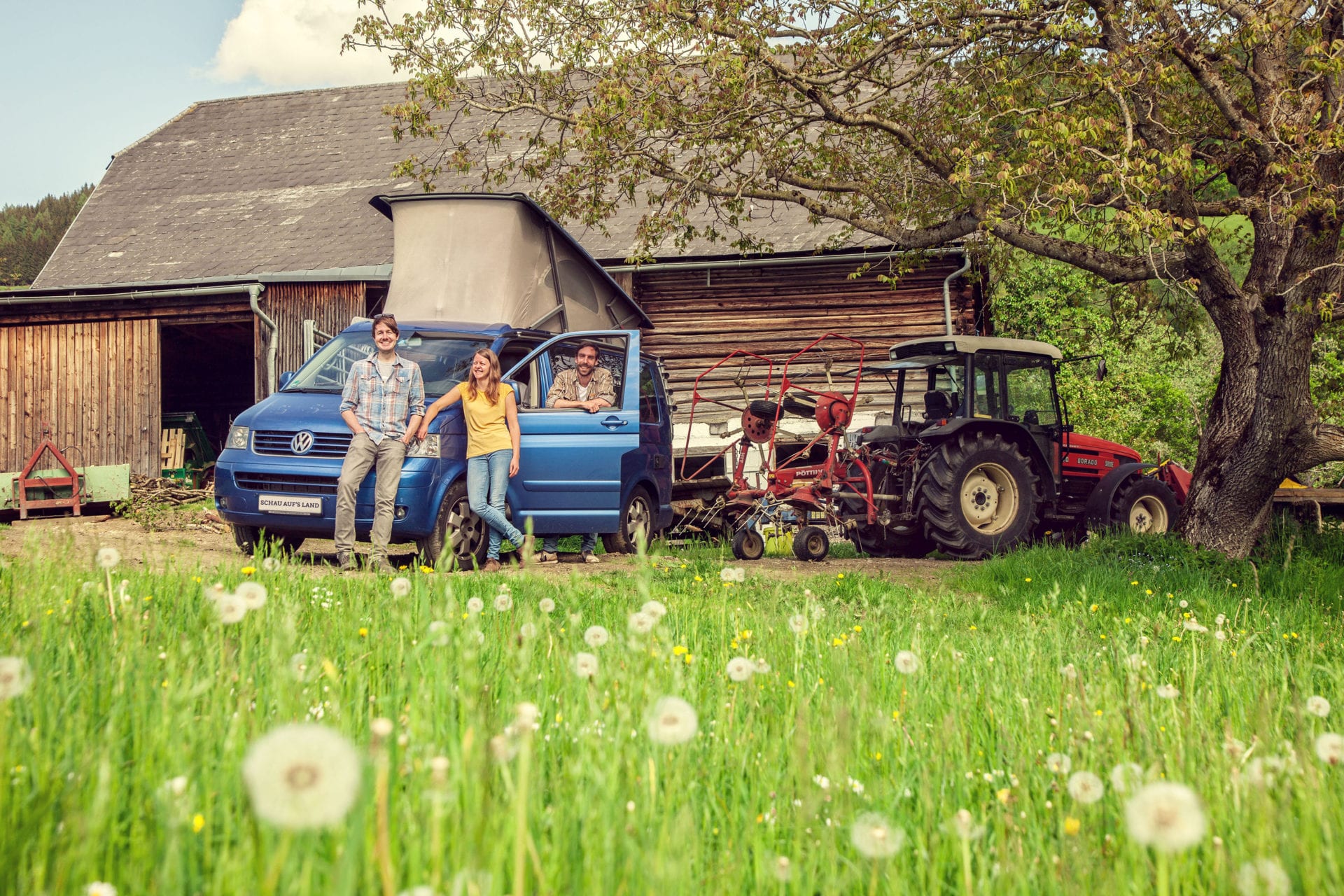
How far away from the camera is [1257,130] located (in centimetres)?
804

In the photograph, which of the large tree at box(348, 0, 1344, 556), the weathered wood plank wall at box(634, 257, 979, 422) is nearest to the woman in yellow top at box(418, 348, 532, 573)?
the large tree at box(348, 0, 1344, 556)

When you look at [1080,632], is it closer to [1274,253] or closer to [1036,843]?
[1036,843]

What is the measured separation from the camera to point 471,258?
375 inches

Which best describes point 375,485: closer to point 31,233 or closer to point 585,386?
point 585,386

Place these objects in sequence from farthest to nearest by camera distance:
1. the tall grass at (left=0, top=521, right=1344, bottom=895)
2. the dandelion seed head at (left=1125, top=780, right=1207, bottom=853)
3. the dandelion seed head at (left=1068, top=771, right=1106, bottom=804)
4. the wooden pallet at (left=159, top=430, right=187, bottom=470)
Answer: the wooden pallet at (left=159, top=430, right=187, bottom=470) → the dandelion seed head at (left=1068, top=771, right=1106, bottom=804) → the tall grass at (left=0, top=521, right=1344, bottom=895) → the dandelion seed head at (left=1125, top=780, right=1207, bottom=853)

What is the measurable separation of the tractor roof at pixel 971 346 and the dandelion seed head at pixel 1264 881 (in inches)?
370

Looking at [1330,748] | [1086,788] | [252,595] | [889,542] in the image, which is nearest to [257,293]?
[889,542]

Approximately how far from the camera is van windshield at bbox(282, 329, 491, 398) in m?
8.52

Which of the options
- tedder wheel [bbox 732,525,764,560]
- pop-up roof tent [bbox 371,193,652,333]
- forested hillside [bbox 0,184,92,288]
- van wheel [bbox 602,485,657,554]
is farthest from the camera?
forested hillside [bbox 0,184,92,288]

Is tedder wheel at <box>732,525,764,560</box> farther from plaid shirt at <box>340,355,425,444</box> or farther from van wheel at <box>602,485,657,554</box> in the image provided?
plaid shirt at <box>340,355,425,444</box>

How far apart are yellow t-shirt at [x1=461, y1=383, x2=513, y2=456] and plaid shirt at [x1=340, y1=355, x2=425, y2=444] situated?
0.37 m

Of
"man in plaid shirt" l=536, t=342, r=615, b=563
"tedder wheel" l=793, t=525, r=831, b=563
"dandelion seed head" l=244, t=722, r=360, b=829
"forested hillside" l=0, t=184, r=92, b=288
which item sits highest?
"forested hillside" l=0, t=184, r=92, b=288

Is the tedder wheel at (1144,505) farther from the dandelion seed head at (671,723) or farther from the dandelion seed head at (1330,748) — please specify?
the dandelion seed head at (671,723)

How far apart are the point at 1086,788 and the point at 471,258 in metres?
8.63
